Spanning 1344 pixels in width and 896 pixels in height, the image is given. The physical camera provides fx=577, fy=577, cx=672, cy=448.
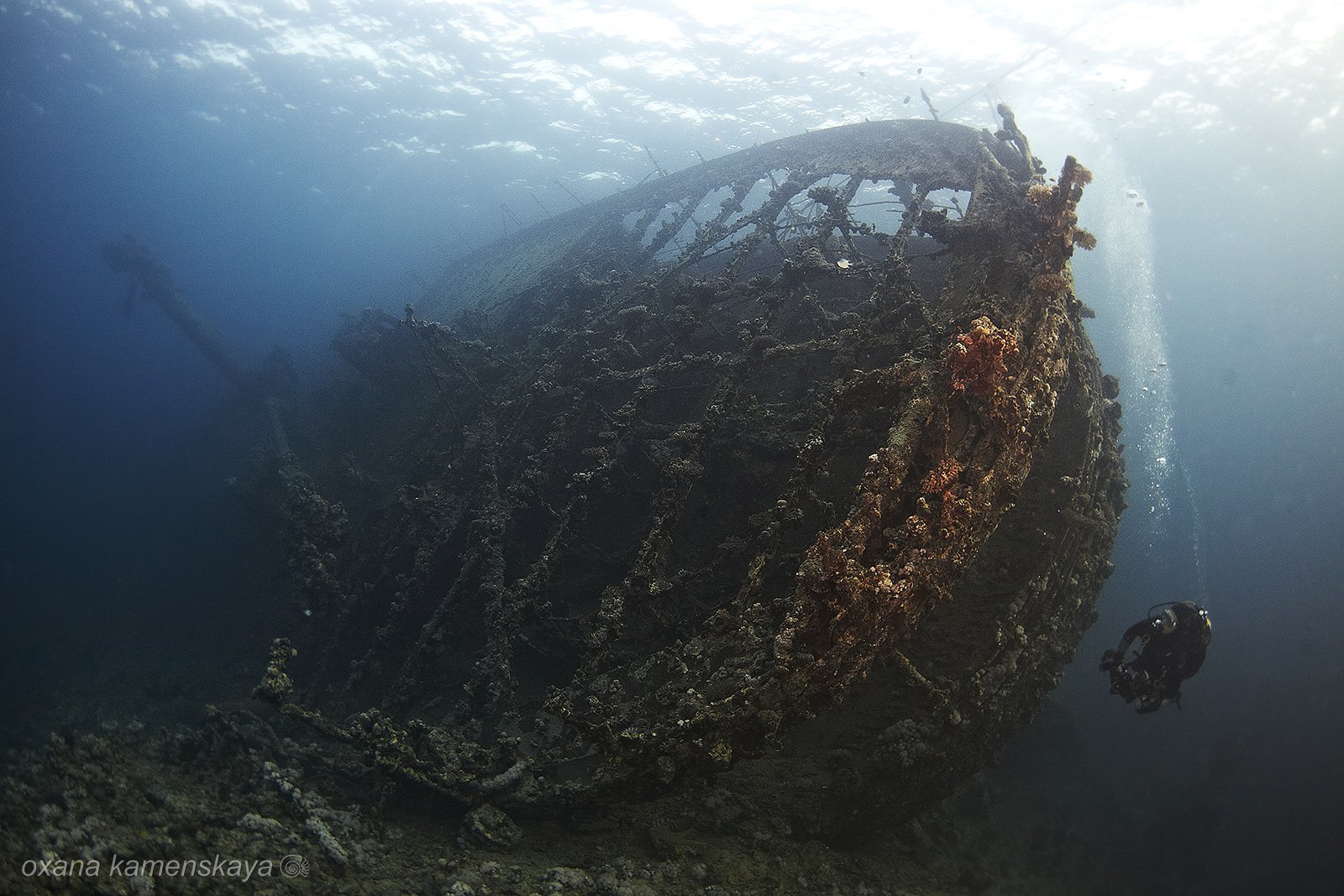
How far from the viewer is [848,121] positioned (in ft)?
122

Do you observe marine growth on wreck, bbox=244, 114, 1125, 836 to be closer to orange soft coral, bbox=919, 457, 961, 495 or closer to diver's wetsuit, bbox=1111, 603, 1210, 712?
orange soft coral, bbox=919, 457, 961, 495

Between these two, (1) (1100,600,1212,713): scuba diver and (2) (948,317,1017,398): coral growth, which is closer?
(2) (948,317,1017,398): coral growth

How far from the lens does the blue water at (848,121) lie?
1672 cm

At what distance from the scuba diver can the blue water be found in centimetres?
924

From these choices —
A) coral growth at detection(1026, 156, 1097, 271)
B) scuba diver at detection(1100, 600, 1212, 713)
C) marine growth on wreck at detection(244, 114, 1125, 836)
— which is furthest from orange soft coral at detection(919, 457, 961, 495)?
scuba diver at detection(1100, 600, 1212, 713)

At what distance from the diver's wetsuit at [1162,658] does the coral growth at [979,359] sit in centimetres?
574

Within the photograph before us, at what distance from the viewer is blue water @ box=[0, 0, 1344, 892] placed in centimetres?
1672

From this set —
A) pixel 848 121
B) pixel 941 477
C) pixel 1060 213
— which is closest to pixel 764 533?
pixel 941 477

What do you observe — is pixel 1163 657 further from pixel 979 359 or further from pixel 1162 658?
pixel 979 359

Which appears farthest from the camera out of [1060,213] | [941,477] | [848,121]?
[848,121]

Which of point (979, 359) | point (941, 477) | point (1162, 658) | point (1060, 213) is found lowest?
point (1162, 658)

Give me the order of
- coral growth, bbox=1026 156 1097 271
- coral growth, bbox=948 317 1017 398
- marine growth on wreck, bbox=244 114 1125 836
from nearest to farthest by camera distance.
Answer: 1. marine growth on wreck, bbox=244 114 1125 836
2. coral growth, bbox=948 317 1017 398
3. coral growth, bbox=1026 156 1097 271

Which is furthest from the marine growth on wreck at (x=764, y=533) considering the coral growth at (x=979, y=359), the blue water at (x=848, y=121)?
the blue water at (x=848, y=121)

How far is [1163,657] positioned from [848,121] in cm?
3826
